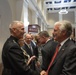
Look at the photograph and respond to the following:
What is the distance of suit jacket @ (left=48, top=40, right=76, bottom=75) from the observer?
2451mm

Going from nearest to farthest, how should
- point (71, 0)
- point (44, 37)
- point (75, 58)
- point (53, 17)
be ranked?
point (75, 58) → point (44, 37) → point (71, 0) → point (53, 17)

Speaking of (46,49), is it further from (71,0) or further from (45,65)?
(71,0)

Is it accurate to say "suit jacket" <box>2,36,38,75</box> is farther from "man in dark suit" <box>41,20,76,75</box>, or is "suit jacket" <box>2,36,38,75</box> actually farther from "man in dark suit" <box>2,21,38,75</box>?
"man in dark suit" <box>41,20,76,75</box>

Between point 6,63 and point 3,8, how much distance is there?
3.94 metres

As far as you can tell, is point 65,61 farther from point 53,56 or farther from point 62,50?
point 53,56

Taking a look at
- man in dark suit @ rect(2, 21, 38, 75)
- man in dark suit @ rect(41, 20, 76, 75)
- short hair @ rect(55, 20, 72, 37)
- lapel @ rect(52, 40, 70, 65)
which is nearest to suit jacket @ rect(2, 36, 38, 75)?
man in dark suit @ rect(2, 21, 38, 75)

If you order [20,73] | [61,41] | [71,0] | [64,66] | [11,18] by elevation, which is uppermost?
[71,0]

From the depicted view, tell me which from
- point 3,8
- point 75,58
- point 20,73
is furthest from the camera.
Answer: point 3,8

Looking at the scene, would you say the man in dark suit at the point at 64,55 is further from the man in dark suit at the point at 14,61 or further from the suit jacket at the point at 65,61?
Result: the man in dark suit at the point at 14,61

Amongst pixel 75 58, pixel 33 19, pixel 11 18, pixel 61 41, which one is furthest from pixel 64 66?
pixel 33 19

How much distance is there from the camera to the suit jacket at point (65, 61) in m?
2.45

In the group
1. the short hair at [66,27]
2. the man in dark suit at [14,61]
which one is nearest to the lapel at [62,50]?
the short hair at [66,27]

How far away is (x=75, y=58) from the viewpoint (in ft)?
8.06

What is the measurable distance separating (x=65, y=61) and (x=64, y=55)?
0.09 m
